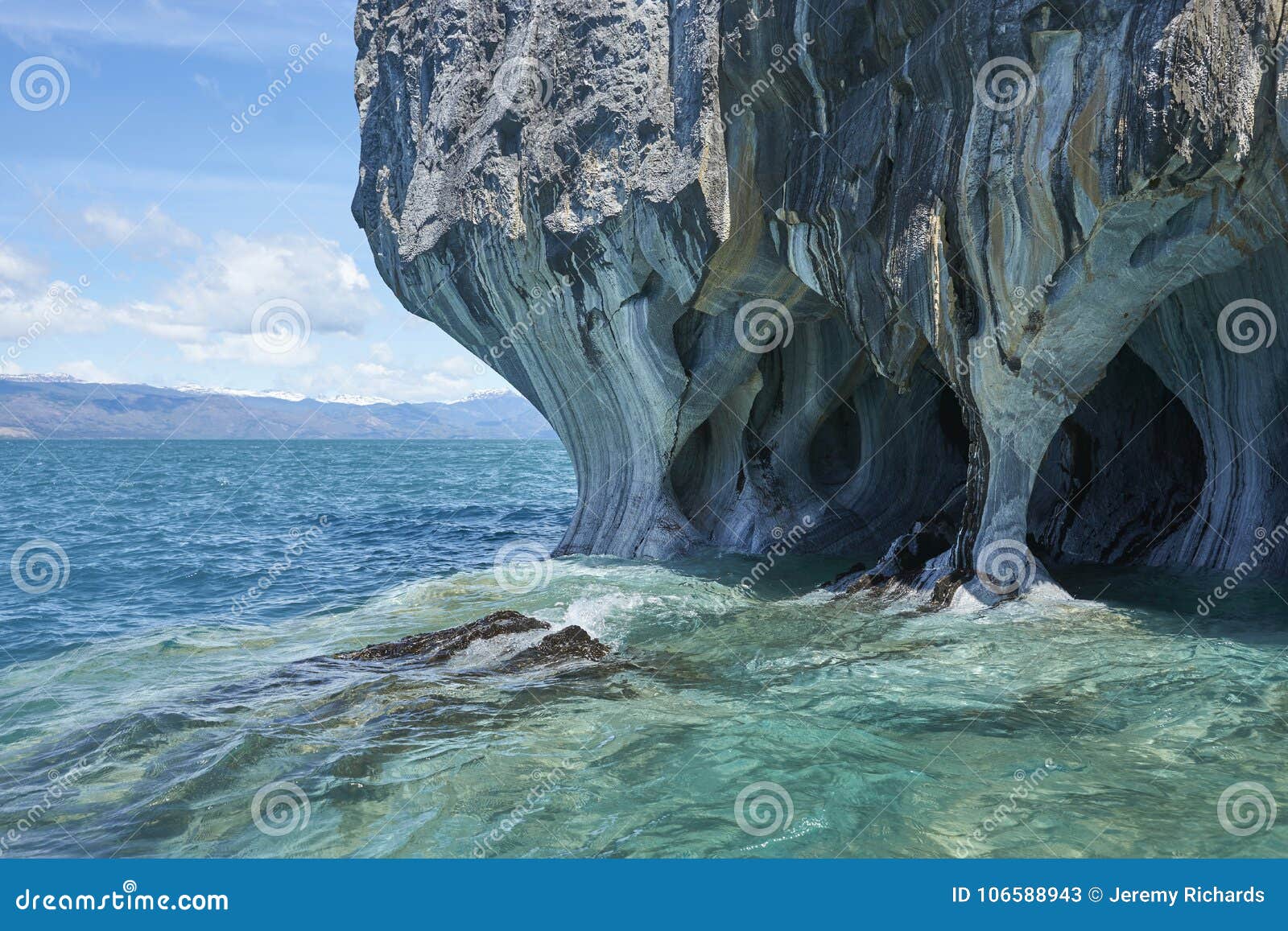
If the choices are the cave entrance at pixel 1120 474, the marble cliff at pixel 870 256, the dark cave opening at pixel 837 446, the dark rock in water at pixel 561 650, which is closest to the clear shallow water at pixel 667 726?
the dark rock in water at pixel 561 650

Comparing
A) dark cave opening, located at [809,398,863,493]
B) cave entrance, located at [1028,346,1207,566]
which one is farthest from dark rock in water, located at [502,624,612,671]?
dark cave opening, located at [809,398,863,493]

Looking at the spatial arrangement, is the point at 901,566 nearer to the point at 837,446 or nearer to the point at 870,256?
the point at 870,256

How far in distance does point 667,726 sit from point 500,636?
3036 mm

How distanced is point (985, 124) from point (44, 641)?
38.5 ft

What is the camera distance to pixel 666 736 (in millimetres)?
7230

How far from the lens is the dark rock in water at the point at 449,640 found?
9854 millimetres

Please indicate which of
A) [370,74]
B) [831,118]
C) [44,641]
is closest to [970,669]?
[831,118]

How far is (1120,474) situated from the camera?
14.2m

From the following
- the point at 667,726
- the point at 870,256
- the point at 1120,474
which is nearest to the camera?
the point at 667,726

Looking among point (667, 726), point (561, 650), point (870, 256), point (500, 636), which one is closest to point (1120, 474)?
point (870, 256)

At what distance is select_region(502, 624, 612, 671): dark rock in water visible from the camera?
371 inches

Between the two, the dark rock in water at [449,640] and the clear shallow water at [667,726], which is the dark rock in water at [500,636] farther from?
the clear shallow water at [667,726]

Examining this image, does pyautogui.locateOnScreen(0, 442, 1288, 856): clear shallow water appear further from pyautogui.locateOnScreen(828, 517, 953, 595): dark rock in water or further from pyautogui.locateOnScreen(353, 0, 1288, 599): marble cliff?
pyautogui.locateOnScreen(353, 0, 1288, 599): marble cliff

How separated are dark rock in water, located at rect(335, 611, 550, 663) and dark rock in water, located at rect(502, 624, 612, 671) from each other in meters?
0.47
